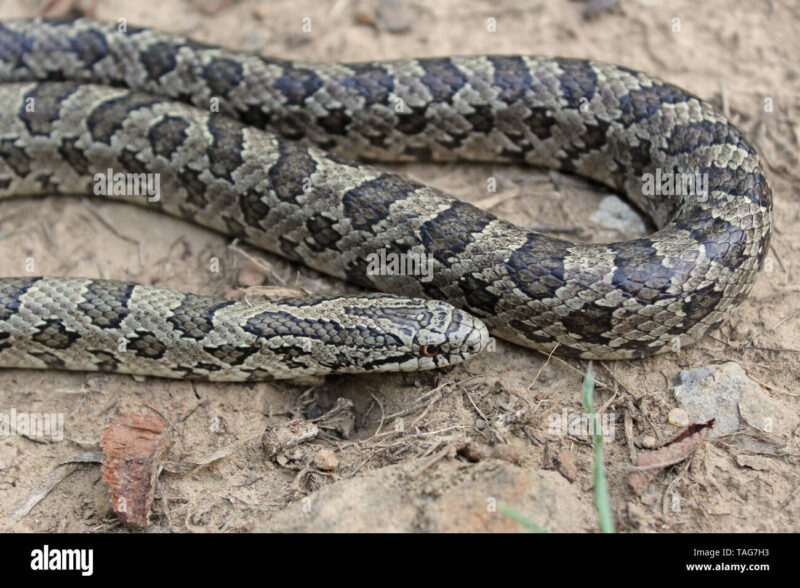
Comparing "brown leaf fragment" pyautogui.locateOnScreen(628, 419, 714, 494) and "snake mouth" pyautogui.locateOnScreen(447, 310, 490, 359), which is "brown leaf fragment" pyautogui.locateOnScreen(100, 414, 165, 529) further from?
"brown leaf fragment" pyautogui.locateOnScreen(628, 419, 714, 494)

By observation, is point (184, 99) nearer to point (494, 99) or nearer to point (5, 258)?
point (5, 258)

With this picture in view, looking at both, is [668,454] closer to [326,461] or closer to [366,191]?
[326,461]

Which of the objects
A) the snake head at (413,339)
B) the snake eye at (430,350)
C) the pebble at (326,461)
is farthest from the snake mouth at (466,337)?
the pebble at (326,461)

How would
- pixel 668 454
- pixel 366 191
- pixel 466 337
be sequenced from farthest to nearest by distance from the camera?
1. pixel 366 191
2. pixel 466 337
3. pixel 668 454

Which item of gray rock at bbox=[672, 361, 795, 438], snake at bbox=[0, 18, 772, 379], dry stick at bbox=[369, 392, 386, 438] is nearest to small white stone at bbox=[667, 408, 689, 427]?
gray rock at bbox=[672, 361, 795, 438]

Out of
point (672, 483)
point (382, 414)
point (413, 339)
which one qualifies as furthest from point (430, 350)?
point (672, 483)

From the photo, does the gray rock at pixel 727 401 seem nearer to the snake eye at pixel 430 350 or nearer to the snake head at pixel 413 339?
the snake head at pixel 413 339
